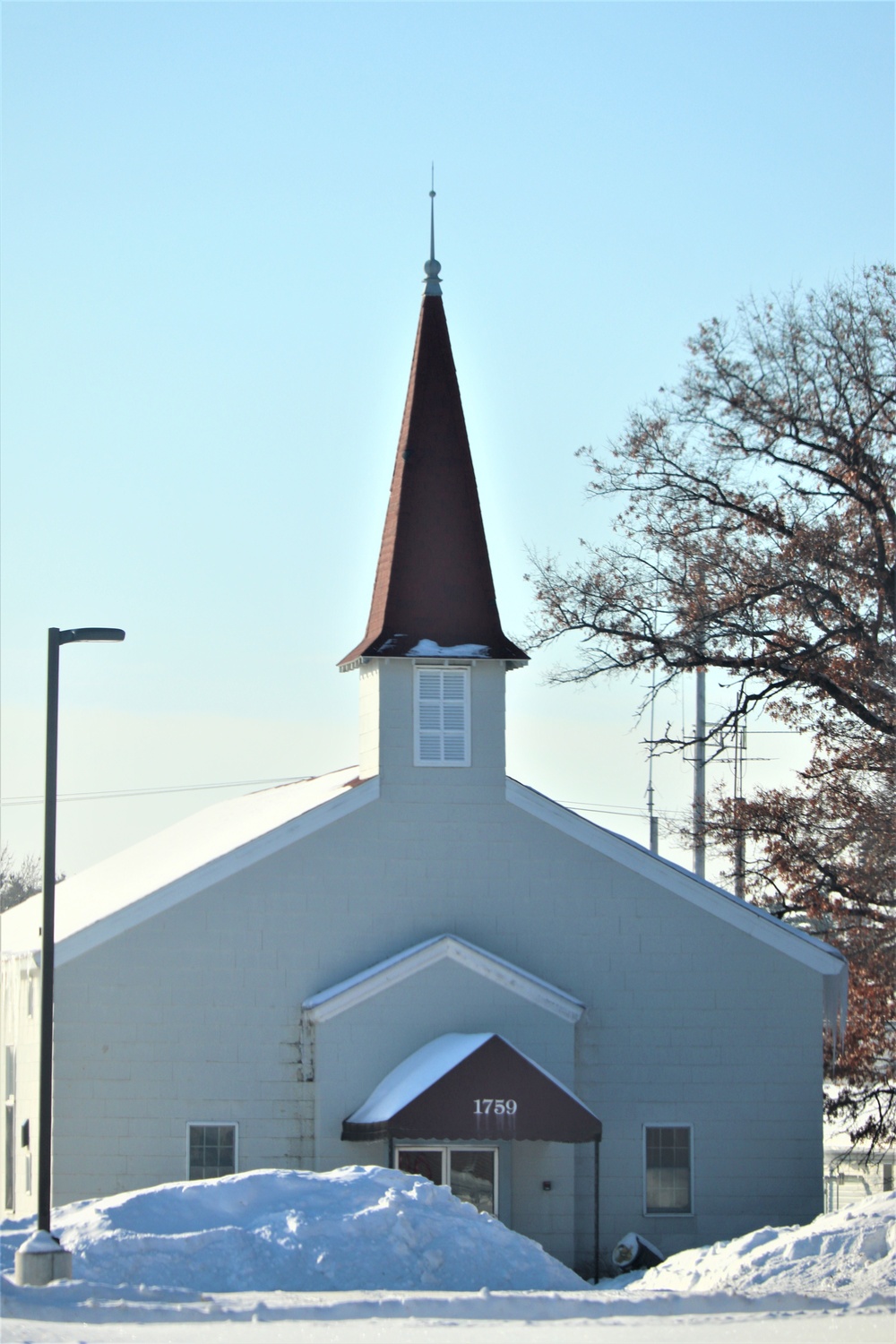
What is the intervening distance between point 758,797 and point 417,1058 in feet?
30.8

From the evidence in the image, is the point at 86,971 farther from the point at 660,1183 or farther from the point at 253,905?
the point at 660,1183

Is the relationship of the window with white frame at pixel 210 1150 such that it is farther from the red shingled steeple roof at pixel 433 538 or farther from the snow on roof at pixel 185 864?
the red shingled steeple roof at pixel 433 538

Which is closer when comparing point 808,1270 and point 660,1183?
point 808,1270

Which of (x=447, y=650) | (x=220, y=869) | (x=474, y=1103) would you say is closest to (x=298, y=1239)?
(x=474, y=1103)

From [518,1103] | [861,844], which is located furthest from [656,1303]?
[861,844]

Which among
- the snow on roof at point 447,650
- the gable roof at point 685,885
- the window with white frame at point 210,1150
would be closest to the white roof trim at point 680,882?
the gable roof at point 685,885

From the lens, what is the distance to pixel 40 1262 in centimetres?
→ 1584

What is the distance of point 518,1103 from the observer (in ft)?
75.4

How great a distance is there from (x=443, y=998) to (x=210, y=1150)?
3593mm

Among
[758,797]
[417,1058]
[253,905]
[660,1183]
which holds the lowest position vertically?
[660,1183]

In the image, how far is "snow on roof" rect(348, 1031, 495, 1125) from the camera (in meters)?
22.7

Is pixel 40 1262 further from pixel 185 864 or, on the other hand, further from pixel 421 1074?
pixel 185 864

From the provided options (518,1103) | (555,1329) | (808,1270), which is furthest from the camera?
(518,1103)

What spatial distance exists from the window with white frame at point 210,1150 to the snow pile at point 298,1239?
402 centimetres
